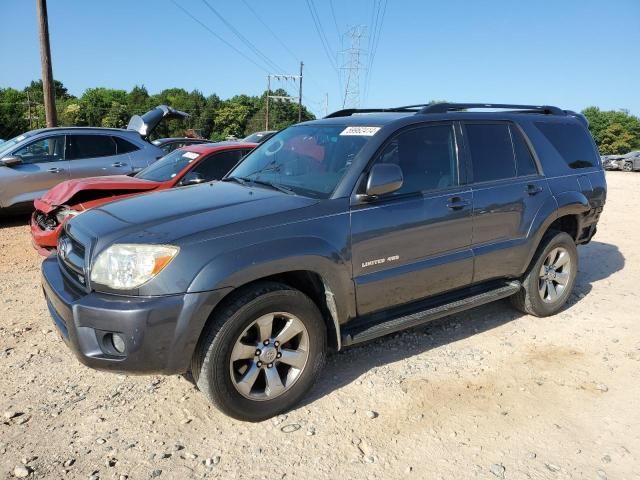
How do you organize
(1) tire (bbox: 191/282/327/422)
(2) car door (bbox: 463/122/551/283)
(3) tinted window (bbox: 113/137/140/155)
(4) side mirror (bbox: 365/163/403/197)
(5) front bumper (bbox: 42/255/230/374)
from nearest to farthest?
(5) front bumper (bbox: 42/255/230/374), (1) tire (bbox: 191/282/327/422), (4) side mirror (bbox: 365/163/403/197), (2) car door (bbox: 463/122/551/283), (3) tinted window (bbox: 113/137/140/155)

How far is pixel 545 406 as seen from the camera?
328 centimetres

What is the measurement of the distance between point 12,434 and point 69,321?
76 cm

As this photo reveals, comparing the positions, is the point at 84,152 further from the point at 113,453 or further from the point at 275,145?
the point at 113,453

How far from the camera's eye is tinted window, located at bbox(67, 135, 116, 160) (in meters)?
8.80

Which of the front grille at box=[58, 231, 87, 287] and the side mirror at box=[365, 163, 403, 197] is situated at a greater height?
the side mirror at box=[365, 163, 403, 197]

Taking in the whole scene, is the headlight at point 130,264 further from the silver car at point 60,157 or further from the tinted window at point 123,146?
the tinted window at point 123,146

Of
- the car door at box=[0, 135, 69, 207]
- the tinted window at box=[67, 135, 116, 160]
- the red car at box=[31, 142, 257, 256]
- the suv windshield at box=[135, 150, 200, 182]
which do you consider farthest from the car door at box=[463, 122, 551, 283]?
the car door at box=[0, 135, 69, 207]

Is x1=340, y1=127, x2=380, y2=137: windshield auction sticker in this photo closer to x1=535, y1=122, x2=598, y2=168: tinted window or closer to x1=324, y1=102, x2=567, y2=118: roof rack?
x1=324, y1=102, x2=567, y2=118: roof rack

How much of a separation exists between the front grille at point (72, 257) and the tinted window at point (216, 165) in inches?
133

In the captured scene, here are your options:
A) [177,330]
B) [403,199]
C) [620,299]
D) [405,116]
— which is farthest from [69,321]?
[620,299]

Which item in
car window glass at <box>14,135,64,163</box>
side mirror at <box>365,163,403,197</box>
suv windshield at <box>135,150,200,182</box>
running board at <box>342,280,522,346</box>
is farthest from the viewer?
car window glass at <box>14,135,64,163</box>

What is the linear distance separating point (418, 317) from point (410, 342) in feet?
2.03

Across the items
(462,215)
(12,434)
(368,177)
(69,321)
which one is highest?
(368,177)

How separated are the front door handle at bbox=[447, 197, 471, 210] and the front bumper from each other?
6.20 feet
